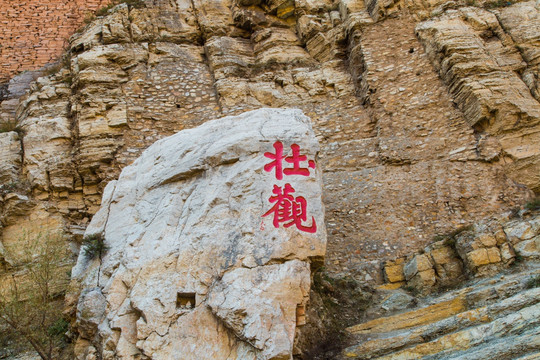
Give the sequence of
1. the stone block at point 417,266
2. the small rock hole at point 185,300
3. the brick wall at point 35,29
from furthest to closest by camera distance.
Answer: the brick wall at point 35,29
the stone block at point 417,266
the small rock hole at point 185,300

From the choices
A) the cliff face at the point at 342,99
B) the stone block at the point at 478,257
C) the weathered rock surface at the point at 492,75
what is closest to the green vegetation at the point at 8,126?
the cliff face at the point at 342,99

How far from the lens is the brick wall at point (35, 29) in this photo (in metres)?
15.0

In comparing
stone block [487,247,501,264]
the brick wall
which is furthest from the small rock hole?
the brick wall

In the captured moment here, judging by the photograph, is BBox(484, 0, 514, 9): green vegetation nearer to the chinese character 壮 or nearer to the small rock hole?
the chinese character 壮

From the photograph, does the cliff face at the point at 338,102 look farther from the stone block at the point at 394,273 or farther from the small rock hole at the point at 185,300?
the small rock hole at the point at 185,300

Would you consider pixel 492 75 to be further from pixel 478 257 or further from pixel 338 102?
pixel 478 257

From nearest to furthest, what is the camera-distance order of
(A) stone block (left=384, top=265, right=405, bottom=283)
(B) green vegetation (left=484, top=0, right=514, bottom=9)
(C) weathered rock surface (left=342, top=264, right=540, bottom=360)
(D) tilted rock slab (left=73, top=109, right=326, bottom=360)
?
(C) weathered rock surface (left=342, top=264, right=540, bottom=360), (D) tilted rock slab (left=73, top=109, right=326, bottom=360), (A) stone block (left=384, top=265, right=405, bottom=283), (B) green vegetation (left=484, top=0, right=514, bottom=9)

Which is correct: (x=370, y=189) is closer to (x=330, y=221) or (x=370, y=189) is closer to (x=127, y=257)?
(x=330, y=221)

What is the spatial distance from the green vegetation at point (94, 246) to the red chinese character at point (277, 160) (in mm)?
2702

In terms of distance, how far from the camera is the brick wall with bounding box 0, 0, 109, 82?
49.2ft

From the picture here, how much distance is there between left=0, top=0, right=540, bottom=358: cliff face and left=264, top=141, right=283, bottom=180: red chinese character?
123 cm

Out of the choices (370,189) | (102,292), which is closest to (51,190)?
(102,292)

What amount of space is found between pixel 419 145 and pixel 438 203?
148 cm

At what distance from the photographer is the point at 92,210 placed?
32.8 ft
